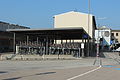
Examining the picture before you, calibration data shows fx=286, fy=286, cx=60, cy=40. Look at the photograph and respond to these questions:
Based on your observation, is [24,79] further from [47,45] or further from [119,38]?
[119,38]

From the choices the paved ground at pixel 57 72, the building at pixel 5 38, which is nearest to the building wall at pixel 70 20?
the building at pixel 5 38

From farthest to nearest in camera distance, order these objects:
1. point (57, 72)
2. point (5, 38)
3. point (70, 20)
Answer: point (70, 20)
point (5, 38)
point (57, 72)

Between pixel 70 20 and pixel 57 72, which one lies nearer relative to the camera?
pixel 57 72

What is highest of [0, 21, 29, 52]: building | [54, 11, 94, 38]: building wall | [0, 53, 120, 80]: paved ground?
[54, 11, 94, 38]: building wall

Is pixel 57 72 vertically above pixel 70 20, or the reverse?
pixel 70 20

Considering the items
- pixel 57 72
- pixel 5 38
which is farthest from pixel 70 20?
pixel 57 72

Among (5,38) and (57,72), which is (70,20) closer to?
(5,38)

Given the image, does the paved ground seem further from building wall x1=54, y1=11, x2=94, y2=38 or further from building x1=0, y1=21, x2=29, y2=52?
building wall x1=54, y1=11, x2=94, y2=38

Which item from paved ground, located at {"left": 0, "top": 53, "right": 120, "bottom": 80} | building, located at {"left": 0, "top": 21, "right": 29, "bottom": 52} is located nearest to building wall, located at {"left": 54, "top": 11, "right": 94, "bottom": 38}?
building, located at {"left": 0, "top": 21, "right": 29, "bottom": 52}

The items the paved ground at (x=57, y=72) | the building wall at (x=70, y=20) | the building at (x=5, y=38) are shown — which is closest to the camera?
the paved ground at (x=57, y=72)

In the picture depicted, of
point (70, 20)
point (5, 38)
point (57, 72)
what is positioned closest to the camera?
point (57, 72)

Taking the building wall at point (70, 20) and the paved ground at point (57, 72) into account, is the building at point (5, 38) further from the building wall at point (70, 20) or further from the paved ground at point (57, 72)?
the paved ground at point (57, 72)

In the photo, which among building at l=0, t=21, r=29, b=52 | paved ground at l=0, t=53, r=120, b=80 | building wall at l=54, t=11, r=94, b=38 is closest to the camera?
paved ground at l=0, t=53, r=120, b=80

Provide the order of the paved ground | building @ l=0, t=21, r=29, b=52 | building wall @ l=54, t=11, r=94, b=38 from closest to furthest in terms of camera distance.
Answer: the paved ground < building @ l=0, t=21, r=29, b=52 < building wall @ l=54, t=11, r=94, b=38
